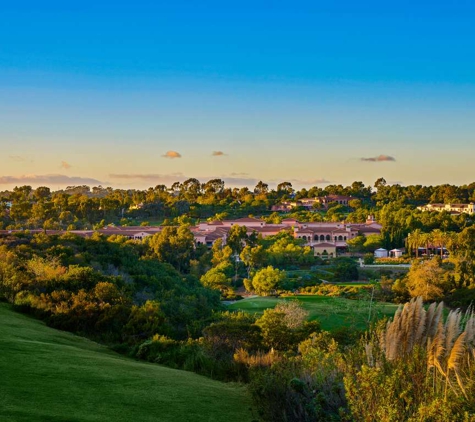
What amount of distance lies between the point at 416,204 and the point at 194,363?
372ft

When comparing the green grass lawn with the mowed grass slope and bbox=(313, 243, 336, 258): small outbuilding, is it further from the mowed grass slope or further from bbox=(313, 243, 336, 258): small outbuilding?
bbox=(313, 243, 336, 258): small outbuilding

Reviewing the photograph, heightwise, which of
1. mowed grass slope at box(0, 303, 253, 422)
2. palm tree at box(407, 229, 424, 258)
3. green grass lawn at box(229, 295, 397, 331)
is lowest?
green grass lawn at box(229, 295, 397, 331)

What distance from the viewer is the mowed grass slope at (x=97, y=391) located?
6.45 m

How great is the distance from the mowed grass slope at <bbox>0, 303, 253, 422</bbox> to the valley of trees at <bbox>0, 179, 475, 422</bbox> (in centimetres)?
70

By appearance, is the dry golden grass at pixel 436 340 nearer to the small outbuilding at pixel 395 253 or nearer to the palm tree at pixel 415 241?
the palm tree at pixel 415 241

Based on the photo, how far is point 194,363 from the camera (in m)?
11.5

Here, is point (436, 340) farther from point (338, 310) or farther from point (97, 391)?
point (338, 310)

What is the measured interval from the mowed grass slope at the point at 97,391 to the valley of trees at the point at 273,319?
70 cm

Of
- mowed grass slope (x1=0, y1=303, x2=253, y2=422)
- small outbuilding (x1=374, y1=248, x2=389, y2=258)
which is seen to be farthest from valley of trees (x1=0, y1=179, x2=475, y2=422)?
small outbuilding (x1=374, y1=248, x2=389, y2=258)

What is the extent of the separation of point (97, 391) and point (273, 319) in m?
8.04

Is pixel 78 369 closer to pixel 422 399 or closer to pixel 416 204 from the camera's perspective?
pixel 422 399

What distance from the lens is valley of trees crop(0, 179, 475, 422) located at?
5.54 metres

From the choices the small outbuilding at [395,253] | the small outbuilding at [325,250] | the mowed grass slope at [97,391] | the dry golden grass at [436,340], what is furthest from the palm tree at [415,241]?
the dry golden grass at [436,340]

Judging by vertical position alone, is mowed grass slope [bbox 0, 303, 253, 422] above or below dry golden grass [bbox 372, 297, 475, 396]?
below
